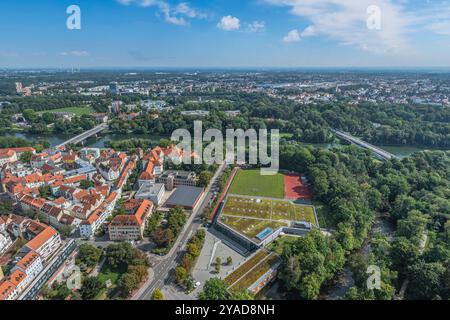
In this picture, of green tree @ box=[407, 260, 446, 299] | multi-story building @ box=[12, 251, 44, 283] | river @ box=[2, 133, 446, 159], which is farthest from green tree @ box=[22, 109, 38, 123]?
green tree @ box=[407, 260, 446, 299]

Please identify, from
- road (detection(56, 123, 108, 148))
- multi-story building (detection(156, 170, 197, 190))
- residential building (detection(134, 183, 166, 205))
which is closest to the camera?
residential building (detection(134, 183, 166, 205))

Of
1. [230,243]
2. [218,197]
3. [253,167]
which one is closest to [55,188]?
[218,197]

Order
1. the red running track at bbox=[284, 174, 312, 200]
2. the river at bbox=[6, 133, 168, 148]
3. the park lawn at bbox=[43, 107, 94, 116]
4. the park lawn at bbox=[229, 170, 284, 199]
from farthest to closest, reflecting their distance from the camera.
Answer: the park lawn at bbox=[43, 107, 94, 116]
the river at bbox=[6, 133, 168, 148]
the park lawn at bbox=[229, 170, 284, 199]
the red running track at bbox=[284, 174, 312, 200]

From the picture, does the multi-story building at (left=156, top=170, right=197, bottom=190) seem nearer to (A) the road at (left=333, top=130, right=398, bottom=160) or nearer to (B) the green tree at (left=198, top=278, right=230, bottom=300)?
(B) the green tree at (left=198, top=278, right=230, bottom=300)

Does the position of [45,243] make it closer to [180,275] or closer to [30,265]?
[30,265]

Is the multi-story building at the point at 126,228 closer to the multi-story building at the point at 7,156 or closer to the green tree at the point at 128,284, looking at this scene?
the green tree at the point at 128,284

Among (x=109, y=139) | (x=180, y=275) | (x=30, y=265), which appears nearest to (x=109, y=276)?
(x=30, y=265)
